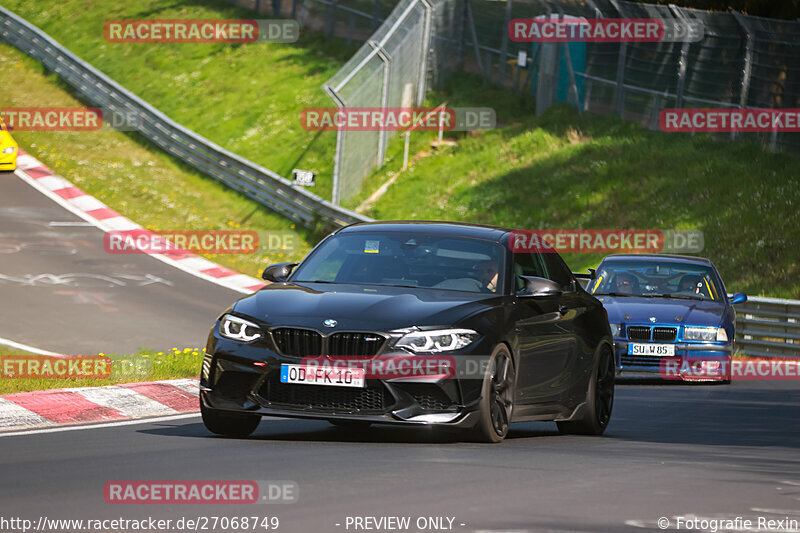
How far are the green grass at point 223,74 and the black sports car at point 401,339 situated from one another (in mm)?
27502

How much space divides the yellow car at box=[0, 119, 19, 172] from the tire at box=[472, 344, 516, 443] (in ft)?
91.9

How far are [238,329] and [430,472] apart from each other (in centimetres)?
213

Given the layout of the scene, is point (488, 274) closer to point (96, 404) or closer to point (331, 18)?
point (96, 404)

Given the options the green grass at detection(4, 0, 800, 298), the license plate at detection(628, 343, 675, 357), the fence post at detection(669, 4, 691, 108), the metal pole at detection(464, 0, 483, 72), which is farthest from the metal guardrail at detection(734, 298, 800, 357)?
the metal pole at detection(464, 0, 483, 72)

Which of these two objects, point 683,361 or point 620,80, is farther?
point 620,80

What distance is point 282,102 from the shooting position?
148 ft

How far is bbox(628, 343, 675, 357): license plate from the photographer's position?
1819 cm

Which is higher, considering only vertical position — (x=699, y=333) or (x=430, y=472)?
(x=430, y=472)

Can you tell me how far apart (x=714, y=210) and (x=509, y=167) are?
6.77 metres

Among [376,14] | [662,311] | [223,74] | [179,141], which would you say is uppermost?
[376,14]

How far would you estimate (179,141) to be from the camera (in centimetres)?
4006

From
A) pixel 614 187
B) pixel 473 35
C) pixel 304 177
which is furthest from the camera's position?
pixel 473 35

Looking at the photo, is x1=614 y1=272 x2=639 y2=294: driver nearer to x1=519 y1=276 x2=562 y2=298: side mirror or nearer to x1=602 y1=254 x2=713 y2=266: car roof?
x1=602 y1=254 x2=713 y2=266: car roof

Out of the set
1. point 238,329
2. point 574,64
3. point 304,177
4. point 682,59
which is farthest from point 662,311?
point 574,64
